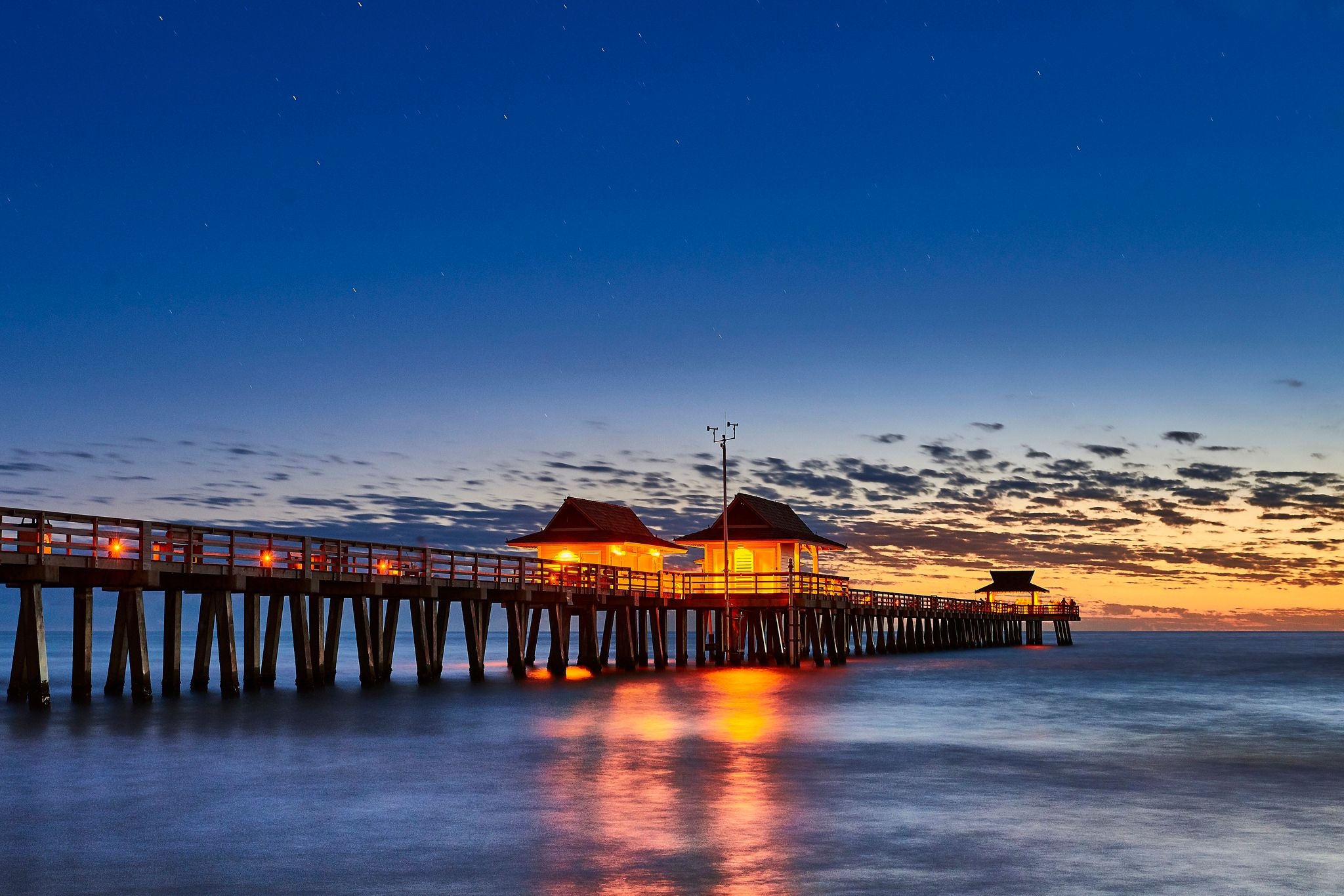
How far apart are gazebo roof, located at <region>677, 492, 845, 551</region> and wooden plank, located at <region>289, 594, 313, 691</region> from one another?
2488 cm

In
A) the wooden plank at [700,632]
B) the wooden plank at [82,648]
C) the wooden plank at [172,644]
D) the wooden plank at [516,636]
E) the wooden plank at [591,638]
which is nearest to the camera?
the wooden plank at [82,648]

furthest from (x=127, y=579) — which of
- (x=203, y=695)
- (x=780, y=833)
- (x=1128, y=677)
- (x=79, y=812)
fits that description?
(x=1128, y=677)

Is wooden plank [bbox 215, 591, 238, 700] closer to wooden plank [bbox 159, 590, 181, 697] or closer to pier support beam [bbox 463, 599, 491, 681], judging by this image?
wooden plank [bbox 159, 590, 181, 697]

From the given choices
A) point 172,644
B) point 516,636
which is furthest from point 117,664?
point 516,636

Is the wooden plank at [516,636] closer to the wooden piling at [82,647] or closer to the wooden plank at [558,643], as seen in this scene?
the wooden plank at [558,643]

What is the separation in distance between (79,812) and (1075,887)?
10.0m

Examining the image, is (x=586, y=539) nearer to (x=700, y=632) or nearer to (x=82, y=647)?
(x=700, y=632)

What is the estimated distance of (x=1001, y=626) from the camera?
102 meters

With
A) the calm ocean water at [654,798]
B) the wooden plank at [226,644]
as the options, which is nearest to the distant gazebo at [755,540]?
the calm ocean water at [654,798]

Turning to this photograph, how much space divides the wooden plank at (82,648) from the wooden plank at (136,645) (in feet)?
2.52

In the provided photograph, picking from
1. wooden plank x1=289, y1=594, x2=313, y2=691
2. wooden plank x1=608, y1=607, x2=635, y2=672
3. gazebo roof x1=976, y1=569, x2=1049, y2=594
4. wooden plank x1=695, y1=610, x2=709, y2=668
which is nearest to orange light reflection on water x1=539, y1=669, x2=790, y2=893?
wooden plank x1=289, y1=594, x2=313, y2=691

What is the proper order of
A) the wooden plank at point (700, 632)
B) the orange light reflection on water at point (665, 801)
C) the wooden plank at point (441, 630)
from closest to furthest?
the orange light reflection on water at point (665, 801) < the wooden plank at point (441, 630) < the wooden plank at point (700, 632)

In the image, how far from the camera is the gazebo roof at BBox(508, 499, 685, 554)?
2109 inches

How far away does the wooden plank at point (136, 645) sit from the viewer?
1085 inches
